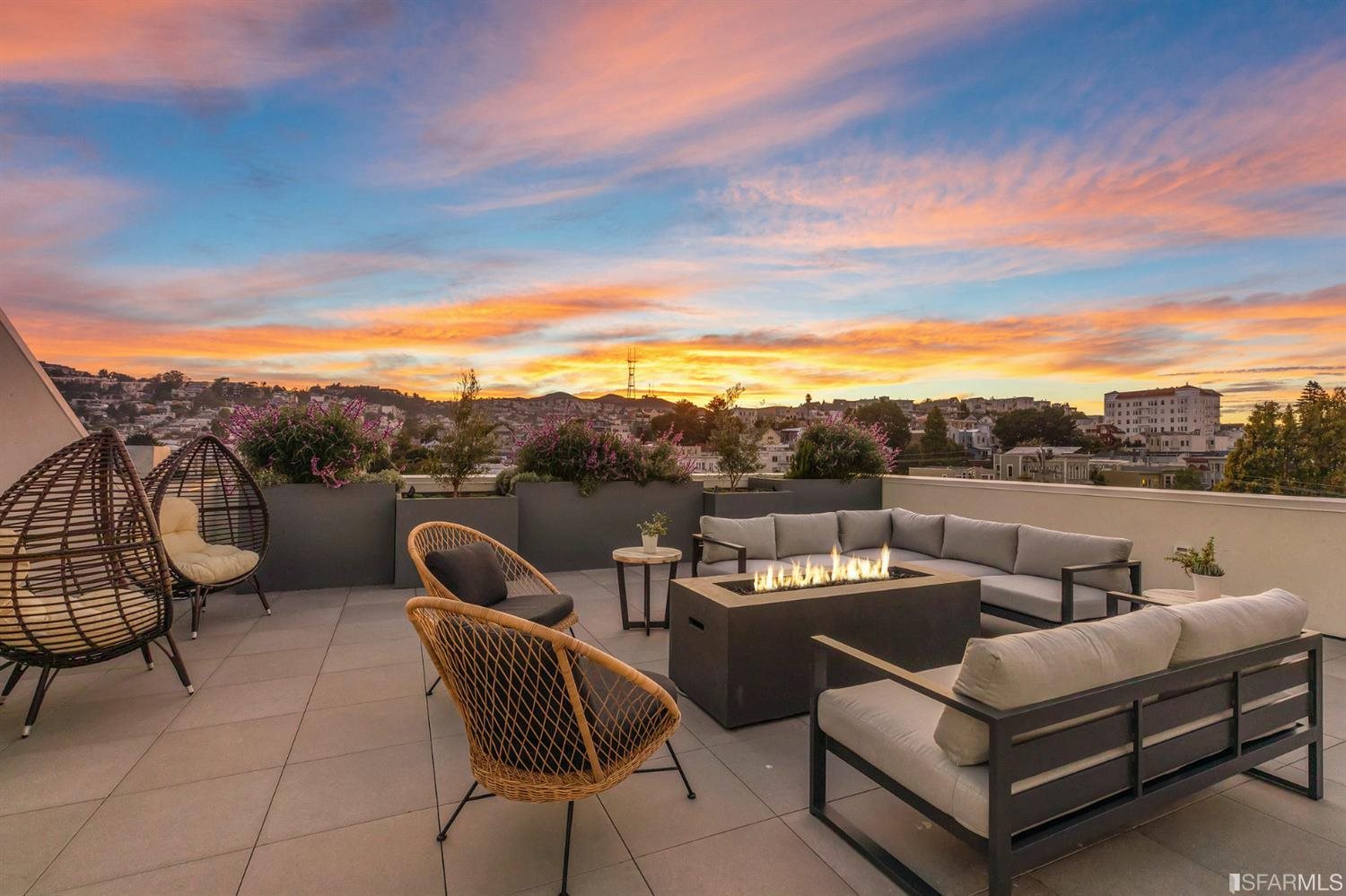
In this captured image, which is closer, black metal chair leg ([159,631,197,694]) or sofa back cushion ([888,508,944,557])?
black metal chair leg ([159,631,197,694])

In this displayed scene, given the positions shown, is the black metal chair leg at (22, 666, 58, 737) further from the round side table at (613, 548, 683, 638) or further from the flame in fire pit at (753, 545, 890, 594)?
the flame in fire pit at (753, 545, 890, 594)

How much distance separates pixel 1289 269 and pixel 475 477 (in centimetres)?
840

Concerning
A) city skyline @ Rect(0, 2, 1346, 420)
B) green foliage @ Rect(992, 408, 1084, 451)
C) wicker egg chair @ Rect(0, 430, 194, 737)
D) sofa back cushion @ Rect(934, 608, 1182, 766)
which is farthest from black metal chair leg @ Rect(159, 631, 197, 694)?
green foliage @ Rect(992, 408, 1084, 451)

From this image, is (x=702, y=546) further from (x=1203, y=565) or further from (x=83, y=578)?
(x=83, y=578)

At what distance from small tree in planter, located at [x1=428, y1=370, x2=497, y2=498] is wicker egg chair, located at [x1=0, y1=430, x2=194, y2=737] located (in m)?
2.70

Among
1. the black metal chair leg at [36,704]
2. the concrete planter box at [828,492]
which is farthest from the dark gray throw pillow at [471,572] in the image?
the concrete planter box at [828,492]

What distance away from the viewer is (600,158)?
615cm

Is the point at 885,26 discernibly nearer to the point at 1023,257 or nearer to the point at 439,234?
→ the point at 1023,257

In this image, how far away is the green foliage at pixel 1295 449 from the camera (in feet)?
14.5

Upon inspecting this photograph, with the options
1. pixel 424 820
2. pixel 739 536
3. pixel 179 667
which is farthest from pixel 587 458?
pixel 424 820

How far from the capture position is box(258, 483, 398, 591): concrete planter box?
5379 millimetres

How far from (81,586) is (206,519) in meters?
2.35

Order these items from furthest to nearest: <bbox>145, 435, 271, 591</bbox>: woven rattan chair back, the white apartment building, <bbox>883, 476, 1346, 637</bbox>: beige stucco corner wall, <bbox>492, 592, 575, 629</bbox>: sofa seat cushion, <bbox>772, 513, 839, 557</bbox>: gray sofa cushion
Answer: the white apartment building
<bbox>772, 513, 839, 557</bbox>: gray sofa cushion
<bbox>145, 435, 271, 591</bbox>: woven rattan chair back
<bbox>883, 476, 1346, 637</bbox>: beige stucco corner wall
<bbox>492, 592, 575, 629</bbox>: sofa seat cushion

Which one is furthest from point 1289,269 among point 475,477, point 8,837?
point 8,837
